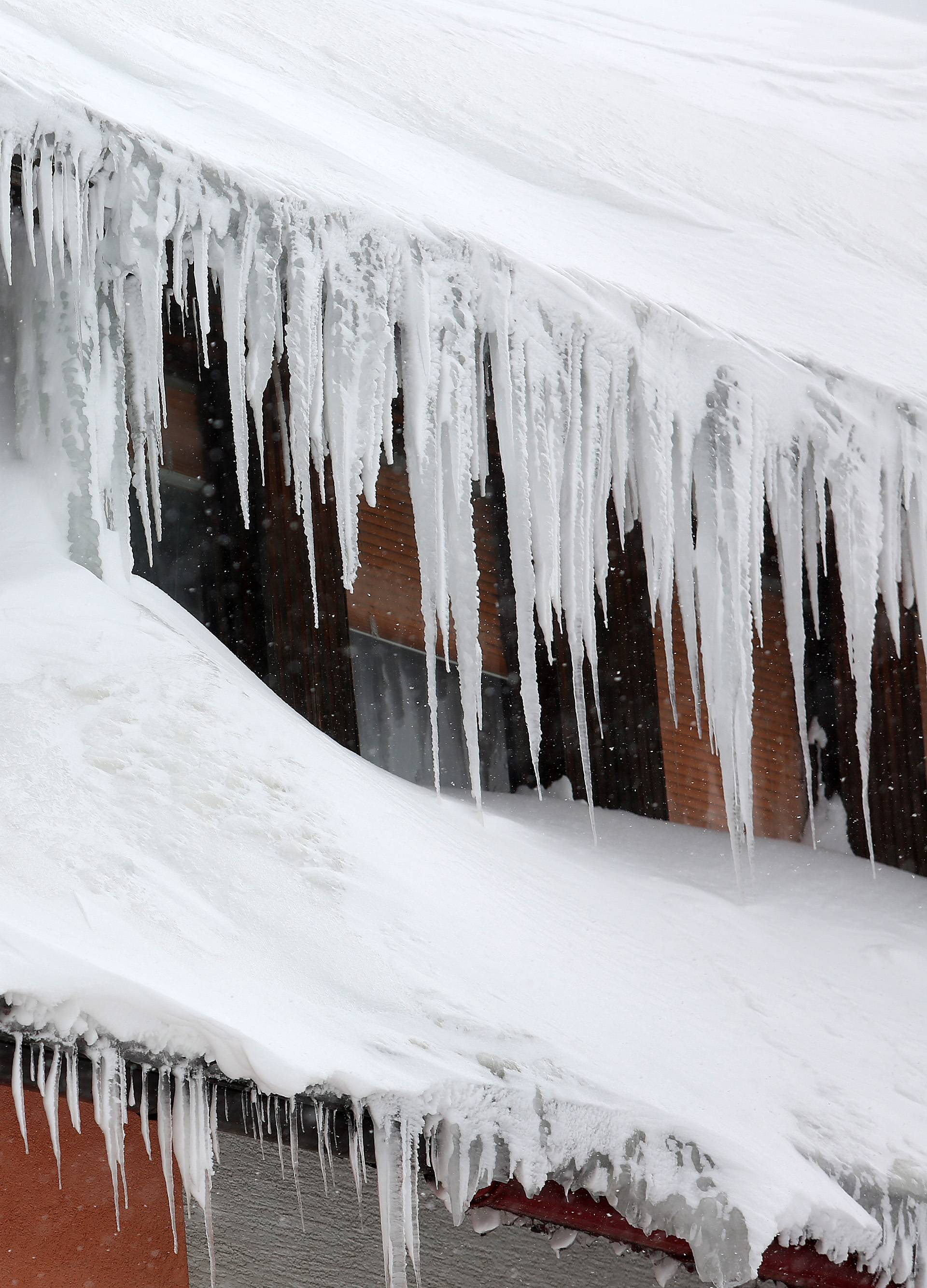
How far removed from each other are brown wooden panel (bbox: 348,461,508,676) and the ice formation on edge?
34.4 inches

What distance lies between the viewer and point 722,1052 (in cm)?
310

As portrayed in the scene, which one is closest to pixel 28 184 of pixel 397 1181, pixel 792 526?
pixel 792 526

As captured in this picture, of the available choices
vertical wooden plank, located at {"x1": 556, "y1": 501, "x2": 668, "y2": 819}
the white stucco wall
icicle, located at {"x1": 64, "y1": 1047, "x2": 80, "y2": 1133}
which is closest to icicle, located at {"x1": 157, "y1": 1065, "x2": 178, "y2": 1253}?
icicle, located at {"x1": 64, "y1": 1047, "x2": 80, "y2": 1133}

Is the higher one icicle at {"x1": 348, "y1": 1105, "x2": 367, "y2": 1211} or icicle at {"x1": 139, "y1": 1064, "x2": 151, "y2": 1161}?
icicle at {"x1": 139, "y1": 1064, "x2": 151, "y2": 1161}

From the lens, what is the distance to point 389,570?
16.3 ft

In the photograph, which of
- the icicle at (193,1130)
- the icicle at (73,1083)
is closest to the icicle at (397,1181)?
the icicle at (193,1130)

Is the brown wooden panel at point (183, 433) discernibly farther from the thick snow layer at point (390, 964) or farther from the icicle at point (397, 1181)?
the icicle at point (397, 1181)

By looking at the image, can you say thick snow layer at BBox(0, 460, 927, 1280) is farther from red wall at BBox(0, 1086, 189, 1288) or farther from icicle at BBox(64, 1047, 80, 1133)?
red wall at BBox(0, 1086, 189, 1288)

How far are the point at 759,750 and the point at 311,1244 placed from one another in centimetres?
273

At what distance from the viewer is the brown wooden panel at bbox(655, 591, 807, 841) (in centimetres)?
536

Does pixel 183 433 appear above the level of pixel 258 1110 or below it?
above

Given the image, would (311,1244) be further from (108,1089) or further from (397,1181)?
(108,1089)

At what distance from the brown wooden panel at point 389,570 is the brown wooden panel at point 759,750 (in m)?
0.93

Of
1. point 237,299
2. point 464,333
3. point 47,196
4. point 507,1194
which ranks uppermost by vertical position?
point 47,196
